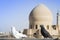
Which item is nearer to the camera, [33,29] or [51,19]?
[33,29]

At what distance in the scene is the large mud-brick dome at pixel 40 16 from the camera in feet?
106

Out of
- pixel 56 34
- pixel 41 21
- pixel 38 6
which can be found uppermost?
pixel 38 6

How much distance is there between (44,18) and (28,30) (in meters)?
3.26

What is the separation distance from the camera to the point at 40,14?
3253 centimetres

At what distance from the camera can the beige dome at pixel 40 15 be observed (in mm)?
32219

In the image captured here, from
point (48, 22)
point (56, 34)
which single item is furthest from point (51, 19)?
point (56, 34)

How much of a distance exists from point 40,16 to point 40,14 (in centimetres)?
37

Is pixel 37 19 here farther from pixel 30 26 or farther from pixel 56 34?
pixel 56 34

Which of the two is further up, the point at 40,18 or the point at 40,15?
the point at 40,15

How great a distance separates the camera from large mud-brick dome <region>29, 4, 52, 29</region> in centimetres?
3222

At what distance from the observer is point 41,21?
3209 cm

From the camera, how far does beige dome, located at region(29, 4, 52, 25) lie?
32.2 m

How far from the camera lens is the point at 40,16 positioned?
3231 cm

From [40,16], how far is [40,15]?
196 mm
